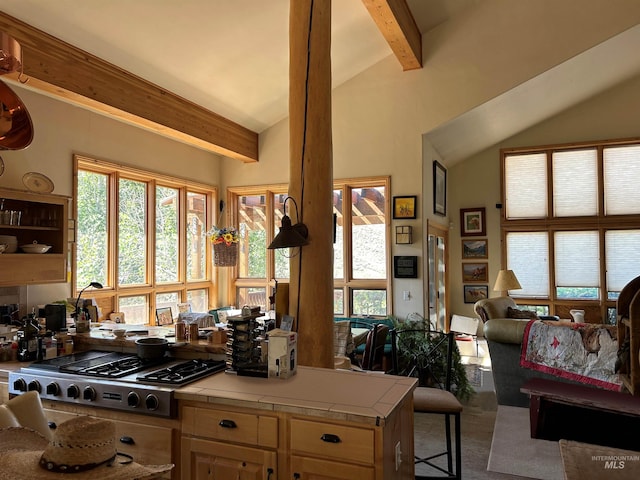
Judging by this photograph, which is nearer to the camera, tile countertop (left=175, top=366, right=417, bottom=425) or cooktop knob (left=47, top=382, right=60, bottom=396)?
tile countertop (left=175, top=366, right=417, bottom=425)

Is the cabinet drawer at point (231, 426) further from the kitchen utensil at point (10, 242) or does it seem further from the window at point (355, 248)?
the window at point (355, 248)

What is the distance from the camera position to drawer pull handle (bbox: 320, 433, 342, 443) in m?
1.97

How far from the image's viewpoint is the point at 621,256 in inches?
309

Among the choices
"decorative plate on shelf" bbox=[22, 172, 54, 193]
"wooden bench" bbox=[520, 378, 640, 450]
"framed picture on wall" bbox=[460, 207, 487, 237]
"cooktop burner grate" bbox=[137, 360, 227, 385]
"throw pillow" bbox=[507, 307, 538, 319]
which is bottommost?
"wooden bench" bbox=[520, 378, 640, 450]

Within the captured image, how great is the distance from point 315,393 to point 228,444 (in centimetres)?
45

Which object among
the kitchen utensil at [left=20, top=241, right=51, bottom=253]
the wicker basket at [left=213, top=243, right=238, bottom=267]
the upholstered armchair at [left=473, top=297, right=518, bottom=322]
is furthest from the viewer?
the wicker basket at [left=213, top=243, right=238, bottom=267]

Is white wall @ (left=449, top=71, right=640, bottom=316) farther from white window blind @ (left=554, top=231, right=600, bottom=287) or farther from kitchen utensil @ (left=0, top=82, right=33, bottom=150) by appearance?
kitchen utensil @ (left=0, top=82, right=33, bottom=150)

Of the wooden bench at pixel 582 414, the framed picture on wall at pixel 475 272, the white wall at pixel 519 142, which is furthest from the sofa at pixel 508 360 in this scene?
the framed picture on wall at pixel 475 272

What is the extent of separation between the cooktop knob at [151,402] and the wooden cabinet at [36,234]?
225 centimetres

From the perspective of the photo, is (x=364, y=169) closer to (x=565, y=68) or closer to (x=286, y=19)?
(x=286, y=19)

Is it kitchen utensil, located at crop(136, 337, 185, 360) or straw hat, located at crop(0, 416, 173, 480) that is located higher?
straw hat, located at crop(0, 416, 173, 480)

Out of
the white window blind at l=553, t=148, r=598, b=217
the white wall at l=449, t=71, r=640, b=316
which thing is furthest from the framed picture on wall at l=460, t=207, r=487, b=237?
the white window blind at l=553, t=148, r=598, b=217

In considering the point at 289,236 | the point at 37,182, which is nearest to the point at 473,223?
the point at 289,236

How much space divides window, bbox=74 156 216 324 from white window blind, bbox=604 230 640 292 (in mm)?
6386
